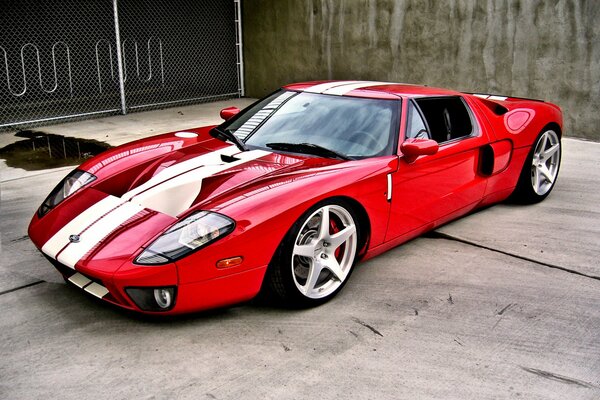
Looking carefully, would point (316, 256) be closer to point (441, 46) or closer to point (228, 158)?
point (228, 158)

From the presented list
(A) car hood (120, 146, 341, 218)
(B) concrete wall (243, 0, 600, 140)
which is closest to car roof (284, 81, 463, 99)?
(A) car hood (120, 146, 341, 218)

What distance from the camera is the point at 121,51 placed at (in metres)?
11.4

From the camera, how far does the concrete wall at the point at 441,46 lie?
8.19 metres

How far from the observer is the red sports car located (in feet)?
9.82

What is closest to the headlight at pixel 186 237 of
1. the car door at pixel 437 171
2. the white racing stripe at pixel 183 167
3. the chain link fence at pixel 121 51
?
the white racing stripe at pixel 183 167

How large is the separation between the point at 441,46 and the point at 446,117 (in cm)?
544

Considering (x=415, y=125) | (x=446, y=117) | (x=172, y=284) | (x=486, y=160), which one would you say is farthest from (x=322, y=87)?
(x=172, y=284)

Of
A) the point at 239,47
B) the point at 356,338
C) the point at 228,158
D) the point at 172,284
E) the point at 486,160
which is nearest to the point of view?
the point at 172,284

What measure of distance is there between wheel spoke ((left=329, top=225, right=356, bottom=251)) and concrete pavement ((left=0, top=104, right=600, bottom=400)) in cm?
32

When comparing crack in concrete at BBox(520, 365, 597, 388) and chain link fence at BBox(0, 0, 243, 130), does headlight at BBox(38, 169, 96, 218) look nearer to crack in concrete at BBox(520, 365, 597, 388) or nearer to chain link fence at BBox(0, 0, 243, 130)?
crack in concrete at BBox(520, 365, 597, 388)

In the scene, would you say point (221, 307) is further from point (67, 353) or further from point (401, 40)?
point (401, 40)

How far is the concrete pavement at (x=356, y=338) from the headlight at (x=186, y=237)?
1.38ft

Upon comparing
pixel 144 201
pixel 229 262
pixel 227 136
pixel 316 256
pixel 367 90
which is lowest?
pixel 316 256

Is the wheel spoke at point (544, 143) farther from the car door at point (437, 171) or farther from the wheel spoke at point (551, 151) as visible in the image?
the car door at point (437, 171)
